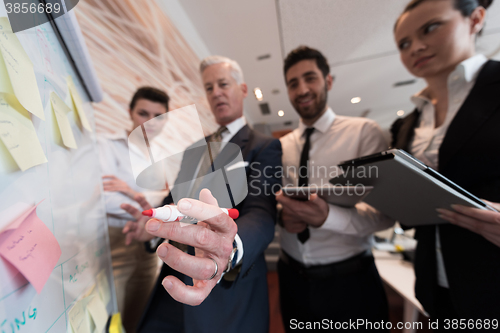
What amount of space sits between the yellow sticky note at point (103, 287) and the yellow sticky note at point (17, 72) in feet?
1.09

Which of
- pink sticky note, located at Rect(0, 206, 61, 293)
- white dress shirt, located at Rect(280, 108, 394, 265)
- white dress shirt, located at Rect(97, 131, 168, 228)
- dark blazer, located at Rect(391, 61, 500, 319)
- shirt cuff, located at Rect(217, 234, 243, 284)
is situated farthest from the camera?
white dress shirt, located at Rect(280, 108, 394, 265)

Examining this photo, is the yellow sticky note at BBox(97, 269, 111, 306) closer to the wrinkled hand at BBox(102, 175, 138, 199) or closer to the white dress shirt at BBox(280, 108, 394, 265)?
the wrinkled hand at BBox(102, 175, 138, 199)

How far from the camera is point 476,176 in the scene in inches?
15.8

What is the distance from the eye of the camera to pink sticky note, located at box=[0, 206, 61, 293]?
16 cm

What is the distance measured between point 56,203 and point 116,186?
0.93ft

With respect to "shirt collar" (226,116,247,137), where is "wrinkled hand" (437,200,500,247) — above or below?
below

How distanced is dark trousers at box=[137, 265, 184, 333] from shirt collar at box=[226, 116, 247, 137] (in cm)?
41

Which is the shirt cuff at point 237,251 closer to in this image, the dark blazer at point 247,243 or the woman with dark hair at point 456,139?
the dark blazer at point 247,243

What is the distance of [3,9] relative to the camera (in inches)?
7.0

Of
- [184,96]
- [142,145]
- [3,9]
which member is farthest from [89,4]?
[142,145]

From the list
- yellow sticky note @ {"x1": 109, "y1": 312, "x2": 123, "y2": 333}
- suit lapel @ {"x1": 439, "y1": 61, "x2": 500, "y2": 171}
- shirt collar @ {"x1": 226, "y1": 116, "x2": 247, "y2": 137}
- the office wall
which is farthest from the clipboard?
yellow sticky note @ {"x1": 109, "y1": 312, "x2": 123, "y2": 333}

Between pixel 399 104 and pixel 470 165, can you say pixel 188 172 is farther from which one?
pixel 399 104

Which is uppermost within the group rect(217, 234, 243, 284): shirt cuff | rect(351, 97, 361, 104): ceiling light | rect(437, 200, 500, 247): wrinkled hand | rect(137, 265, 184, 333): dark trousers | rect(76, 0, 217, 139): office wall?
rect(76, 0, 217, 139): office wall

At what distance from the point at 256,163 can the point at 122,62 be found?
0.71m
